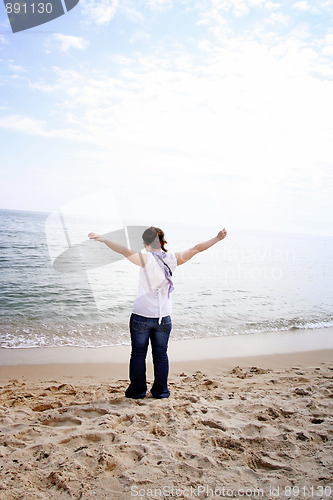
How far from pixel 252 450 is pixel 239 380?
2494 millimetres

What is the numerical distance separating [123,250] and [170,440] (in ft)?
6.16

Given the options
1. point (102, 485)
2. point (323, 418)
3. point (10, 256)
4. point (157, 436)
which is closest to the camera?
point (102, 485)

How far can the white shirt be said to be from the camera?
4129 millimetres

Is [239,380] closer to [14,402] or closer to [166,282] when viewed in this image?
[166,282]

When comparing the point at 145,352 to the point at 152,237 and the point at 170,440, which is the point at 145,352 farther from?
the point at 152,237

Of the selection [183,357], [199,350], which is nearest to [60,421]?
[183,357]

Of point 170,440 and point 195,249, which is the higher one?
point 195,249

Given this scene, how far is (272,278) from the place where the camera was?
19.0 metres

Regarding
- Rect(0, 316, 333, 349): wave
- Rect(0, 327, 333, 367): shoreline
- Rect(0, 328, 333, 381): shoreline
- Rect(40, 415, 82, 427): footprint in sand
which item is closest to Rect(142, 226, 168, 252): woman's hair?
Rect(40, 415, 82, 427): footprint in sand

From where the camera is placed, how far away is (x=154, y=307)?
164 inches

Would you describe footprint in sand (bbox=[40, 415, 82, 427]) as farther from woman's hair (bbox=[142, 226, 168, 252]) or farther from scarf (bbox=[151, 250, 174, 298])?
woman's hair (bbox=[142, 226, 168, 252])

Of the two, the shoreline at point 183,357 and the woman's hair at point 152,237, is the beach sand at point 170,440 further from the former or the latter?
the woman's hair at point 152,237

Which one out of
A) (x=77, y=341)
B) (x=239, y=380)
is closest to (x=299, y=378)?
(x=239, y=380)

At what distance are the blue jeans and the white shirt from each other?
0.09 metres
